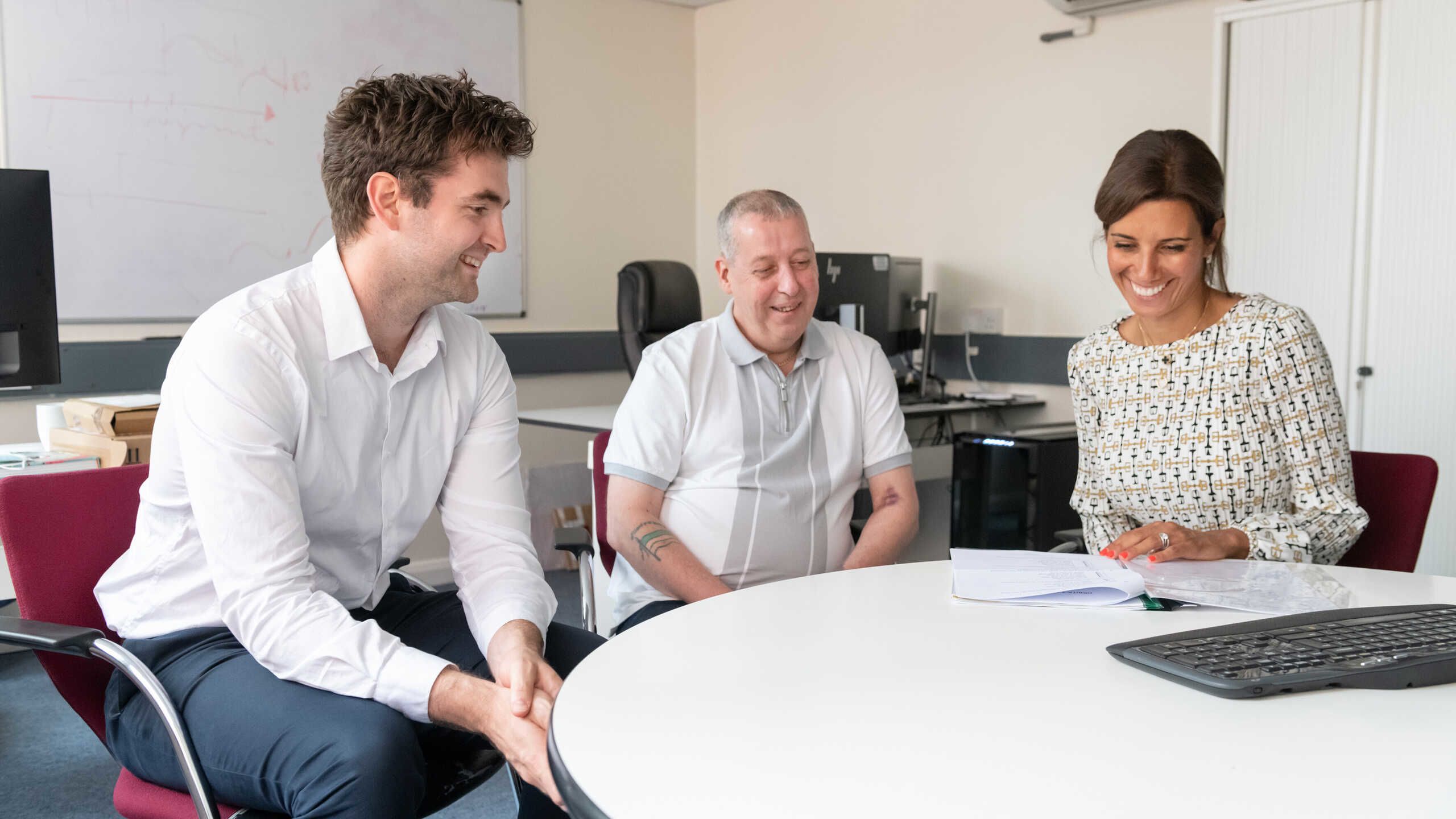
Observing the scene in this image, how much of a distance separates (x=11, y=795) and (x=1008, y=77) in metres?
3.83

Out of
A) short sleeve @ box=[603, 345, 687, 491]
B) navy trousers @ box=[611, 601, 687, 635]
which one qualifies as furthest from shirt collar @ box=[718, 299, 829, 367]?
navy trousers @ box=[611, 601, 687, 635]

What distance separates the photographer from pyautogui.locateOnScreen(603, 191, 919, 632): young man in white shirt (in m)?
2.04

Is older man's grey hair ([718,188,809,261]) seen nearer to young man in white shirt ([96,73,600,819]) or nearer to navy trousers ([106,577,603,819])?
young man in white shirt ([96,73,600,819])

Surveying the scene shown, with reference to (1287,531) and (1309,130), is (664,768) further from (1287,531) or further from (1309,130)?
(1309,130)

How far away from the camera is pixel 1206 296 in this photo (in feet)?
6.69

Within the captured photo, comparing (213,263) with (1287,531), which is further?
(213,263)

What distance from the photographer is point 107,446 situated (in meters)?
2.35

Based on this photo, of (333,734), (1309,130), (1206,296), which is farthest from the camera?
(1309,130)

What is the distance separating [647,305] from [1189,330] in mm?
2155

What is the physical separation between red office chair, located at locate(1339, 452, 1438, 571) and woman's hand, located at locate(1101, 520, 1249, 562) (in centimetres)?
42

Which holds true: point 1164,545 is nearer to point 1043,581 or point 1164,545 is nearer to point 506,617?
point 1043,581

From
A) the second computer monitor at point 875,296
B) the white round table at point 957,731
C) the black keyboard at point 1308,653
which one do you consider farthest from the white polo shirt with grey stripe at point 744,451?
the second computer monitor at point 875,296

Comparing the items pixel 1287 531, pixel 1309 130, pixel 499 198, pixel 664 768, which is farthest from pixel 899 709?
pixel 1309 130

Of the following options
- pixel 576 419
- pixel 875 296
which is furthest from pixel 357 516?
pixel 875 296
